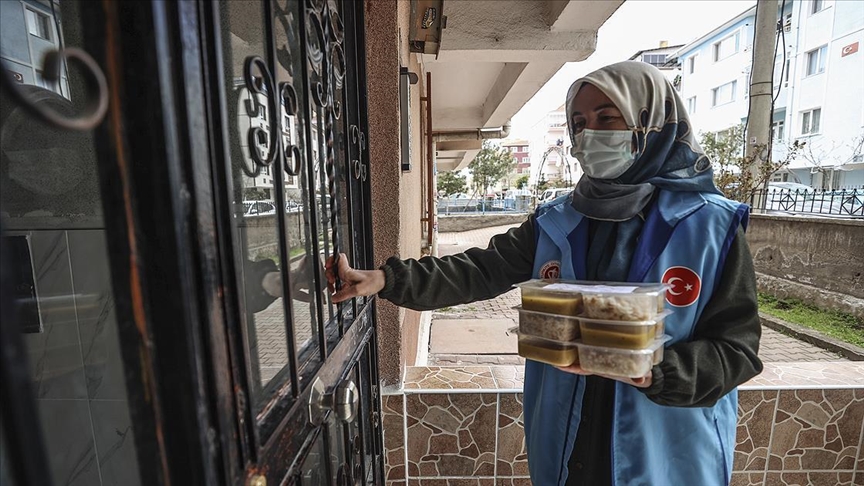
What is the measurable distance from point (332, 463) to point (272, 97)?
0.98 m

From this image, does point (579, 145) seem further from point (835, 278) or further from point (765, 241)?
point (765, 241)

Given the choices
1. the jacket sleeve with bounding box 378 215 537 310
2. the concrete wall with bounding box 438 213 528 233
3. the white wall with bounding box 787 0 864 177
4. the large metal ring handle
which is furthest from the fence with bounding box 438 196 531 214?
the large metal ring handle

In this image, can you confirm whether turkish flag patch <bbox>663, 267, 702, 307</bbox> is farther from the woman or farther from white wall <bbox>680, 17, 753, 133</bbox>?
white wall <bbox>680, 17, 753, 133</bbox>

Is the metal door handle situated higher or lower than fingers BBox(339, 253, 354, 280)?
lower

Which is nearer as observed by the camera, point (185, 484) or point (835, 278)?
point (185, 484)

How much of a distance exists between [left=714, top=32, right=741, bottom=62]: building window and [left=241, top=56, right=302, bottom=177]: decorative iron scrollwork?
2988 cm

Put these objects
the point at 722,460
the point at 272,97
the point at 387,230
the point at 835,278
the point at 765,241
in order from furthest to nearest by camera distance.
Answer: the point at 765,241, the point at 835,278, the point at 387,230, the point at 722,460, the point at 272,97

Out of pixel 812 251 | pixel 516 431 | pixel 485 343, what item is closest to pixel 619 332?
pixel 516 431

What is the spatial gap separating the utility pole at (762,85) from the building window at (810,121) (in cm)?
1708

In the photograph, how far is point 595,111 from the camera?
52.6 inches

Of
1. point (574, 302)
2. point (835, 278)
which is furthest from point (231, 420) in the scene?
point (835, 278)

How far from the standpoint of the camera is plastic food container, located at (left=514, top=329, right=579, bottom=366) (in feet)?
3.43

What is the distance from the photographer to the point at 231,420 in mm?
633

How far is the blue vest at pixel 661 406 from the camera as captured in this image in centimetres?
119
